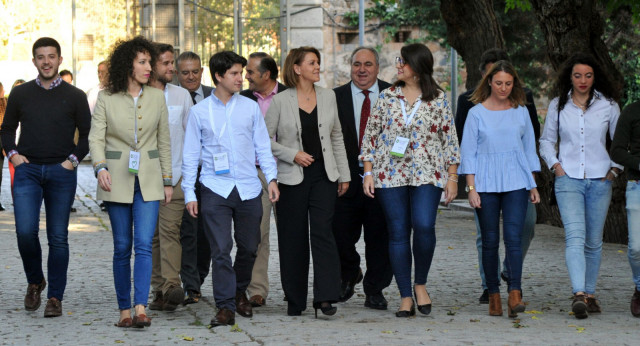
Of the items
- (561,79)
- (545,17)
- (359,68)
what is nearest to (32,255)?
(359,68)

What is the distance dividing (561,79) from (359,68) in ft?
4.76

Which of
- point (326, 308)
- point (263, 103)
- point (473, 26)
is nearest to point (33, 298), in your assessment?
point (326, 308)

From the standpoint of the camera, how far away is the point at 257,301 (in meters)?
8.79

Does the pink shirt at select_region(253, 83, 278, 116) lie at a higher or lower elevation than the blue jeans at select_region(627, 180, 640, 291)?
higher

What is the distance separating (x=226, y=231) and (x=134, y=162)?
752 mm

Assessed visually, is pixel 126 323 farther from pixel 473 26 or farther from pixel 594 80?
pixel 473 26

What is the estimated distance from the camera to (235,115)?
802cm

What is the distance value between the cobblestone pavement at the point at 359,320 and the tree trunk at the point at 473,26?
249 inches

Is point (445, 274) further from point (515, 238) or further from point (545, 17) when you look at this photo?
point (545, 17)

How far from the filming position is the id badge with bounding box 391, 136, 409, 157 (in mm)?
8031

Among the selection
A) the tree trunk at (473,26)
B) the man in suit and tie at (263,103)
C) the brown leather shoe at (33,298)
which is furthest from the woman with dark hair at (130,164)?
the tree trunk at (473,26)

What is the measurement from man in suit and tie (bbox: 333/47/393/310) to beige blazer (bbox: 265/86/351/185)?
0.35 meters

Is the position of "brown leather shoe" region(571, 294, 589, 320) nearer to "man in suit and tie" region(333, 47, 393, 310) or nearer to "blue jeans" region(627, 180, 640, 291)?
"blue jeans" region(627, 180, 640, 291)

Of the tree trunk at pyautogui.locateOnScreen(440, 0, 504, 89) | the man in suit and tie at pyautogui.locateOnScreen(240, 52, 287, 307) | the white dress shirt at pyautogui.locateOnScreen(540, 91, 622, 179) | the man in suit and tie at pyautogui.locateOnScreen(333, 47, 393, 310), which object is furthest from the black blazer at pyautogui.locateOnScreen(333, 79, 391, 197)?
the tree trunk at pyautogui.locateOnScreen(440, 0, 504, 89)
